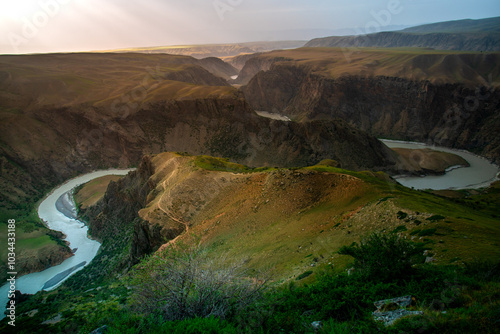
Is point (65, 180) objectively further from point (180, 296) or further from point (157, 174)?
point (180, 296)

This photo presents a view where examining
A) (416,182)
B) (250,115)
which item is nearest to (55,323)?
(250,115)

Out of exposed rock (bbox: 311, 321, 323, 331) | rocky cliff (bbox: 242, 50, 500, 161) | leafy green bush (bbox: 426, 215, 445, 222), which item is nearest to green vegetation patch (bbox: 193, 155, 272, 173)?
leafy green bush (bbox: 426, 215, 445, 222)

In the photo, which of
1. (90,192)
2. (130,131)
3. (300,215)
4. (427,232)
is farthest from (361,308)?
(130,131)

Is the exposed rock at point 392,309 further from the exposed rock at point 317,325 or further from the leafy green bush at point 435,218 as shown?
the leafy green bush at point 435,218

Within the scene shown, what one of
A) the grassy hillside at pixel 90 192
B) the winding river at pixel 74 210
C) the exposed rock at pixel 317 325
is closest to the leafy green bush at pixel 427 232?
the exposed rock at pixel 317 325

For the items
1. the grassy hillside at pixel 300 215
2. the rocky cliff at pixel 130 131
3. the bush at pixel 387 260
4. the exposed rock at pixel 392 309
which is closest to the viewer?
the exposed rock at pixel 392 309

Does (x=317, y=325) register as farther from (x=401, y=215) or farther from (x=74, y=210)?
(x=74, y=210)

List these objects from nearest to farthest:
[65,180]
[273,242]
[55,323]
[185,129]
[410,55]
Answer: [55,323], [273,242], [65,180], [185,129], [410,55]
